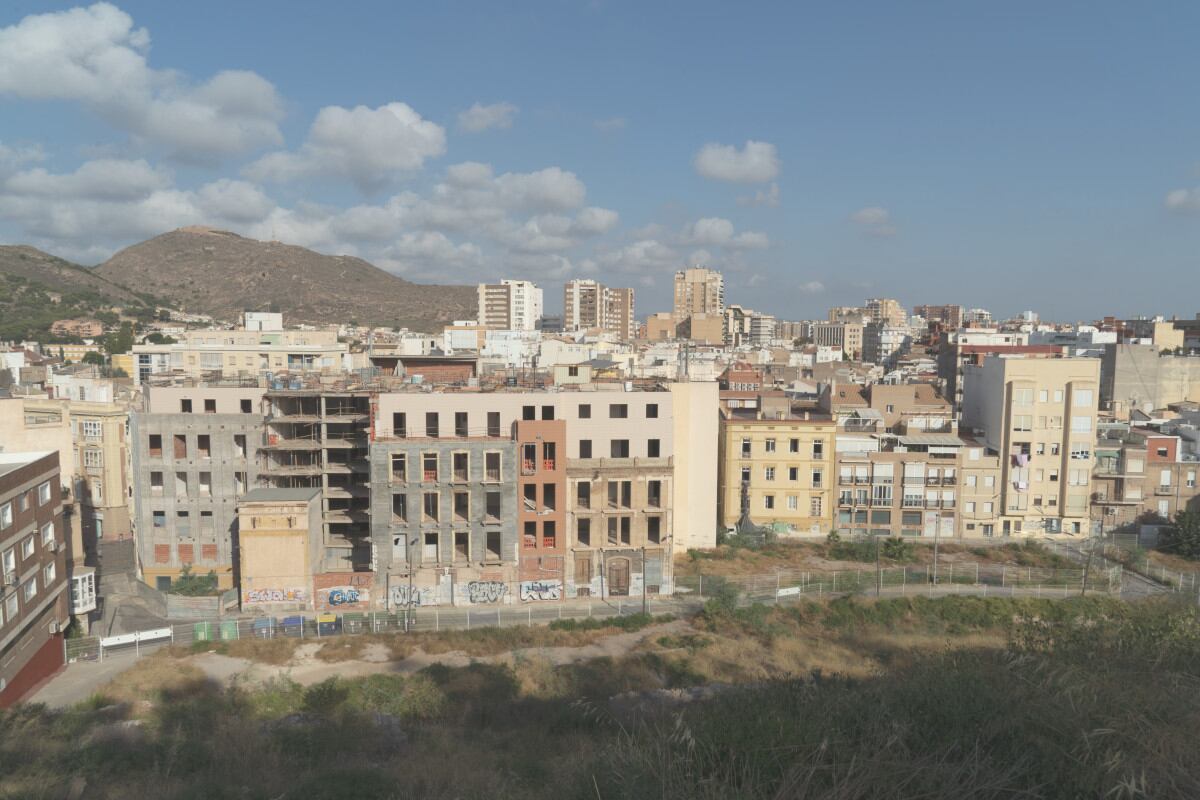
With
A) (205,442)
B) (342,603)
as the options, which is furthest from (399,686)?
(205,442)

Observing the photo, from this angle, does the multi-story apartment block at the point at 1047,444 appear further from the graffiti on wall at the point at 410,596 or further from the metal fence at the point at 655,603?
the graffiti on wall at the point at 410,596

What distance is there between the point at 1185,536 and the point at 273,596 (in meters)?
56.5

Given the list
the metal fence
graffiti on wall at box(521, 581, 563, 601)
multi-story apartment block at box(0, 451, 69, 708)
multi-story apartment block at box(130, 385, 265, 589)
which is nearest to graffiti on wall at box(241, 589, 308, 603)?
the metal fence

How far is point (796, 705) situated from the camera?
16.2 metres

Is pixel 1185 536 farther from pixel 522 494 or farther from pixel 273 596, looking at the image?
pixel 273 596

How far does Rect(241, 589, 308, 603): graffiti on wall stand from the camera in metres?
40.2

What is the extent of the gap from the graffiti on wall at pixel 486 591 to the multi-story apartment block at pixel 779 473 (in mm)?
17953

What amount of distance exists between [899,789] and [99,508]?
2122 inches

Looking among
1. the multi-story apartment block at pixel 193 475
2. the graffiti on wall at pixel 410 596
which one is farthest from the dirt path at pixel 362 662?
the multi-story apartment block at pixel 193 475

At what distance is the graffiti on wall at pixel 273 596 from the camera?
132 ft

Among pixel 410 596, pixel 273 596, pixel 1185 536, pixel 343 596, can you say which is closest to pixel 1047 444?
pixel 1185 536

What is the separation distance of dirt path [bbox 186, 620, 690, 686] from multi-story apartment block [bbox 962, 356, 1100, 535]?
107ft

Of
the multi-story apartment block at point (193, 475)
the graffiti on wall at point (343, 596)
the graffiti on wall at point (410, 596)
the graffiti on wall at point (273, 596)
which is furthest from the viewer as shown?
the multi-story apartment block at point (193, 475)

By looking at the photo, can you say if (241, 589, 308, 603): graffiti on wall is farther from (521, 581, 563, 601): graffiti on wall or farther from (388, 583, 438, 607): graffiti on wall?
(521, 581, 563, 601): graffiti on wall
